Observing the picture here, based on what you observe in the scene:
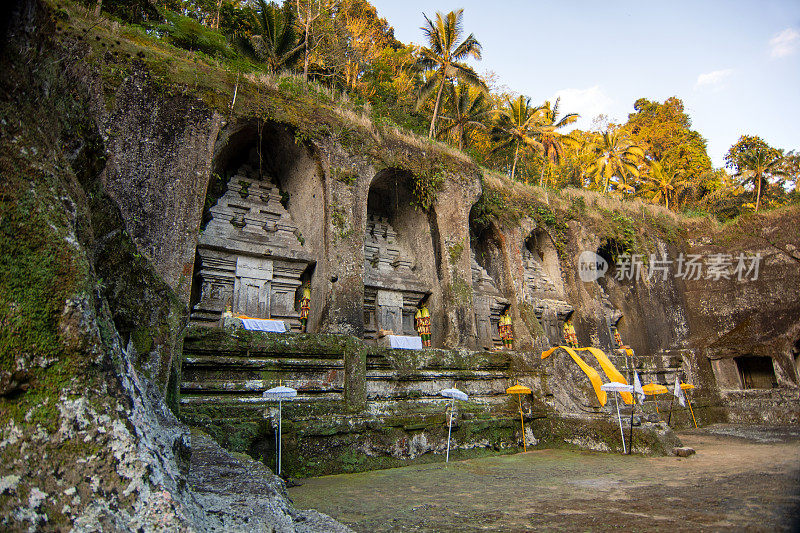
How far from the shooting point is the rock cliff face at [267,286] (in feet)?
4.80

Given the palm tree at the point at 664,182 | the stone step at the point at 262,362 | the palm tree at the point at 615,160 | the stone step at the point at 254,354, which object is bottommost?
the stone step at the point at 262,362

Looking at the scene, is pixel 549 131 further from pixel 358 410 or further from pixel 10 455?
pixel 10 455

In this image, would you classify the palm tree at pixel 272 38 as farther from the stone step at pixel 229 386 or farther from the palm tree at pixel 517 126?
the stone step at pixel 229 386

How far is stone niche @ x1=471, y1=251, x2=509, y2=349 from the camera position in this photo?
13.4m

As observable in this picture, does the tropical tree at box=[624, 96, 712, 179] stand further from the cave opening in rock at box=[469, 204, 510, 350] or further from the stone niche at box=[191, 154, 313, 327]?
the stone niche at box=[191, 154, 313, 327]

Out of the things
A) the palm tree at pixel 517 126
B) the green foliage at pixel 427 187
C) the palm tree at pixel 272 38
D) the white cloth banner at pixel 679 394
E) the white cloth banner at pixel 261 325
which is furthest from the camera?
the palm tree at pixel 517 126

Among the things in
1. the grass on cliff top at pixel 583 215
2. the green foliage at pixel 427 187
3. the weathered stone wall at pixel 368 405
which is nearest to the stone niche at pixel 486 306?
the grass on cliff top at pixel 583 215

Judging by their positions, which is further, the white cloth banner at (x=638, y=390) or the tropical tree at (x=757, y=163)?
the tropical tree at (x=757, y=163)

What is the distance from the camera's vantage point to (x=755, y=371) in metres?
15.6

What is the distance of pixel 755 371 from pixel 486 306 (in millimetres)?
10173

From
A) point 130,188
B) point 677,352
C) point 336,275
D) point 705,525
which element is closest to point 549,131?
point 677,352

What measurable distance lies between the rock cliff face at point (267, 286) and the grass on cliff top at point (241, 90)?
0.06m

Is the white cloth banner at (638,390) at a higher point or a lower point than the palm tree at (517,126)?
lower

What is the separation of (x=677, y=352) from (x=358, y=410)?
13.0m
